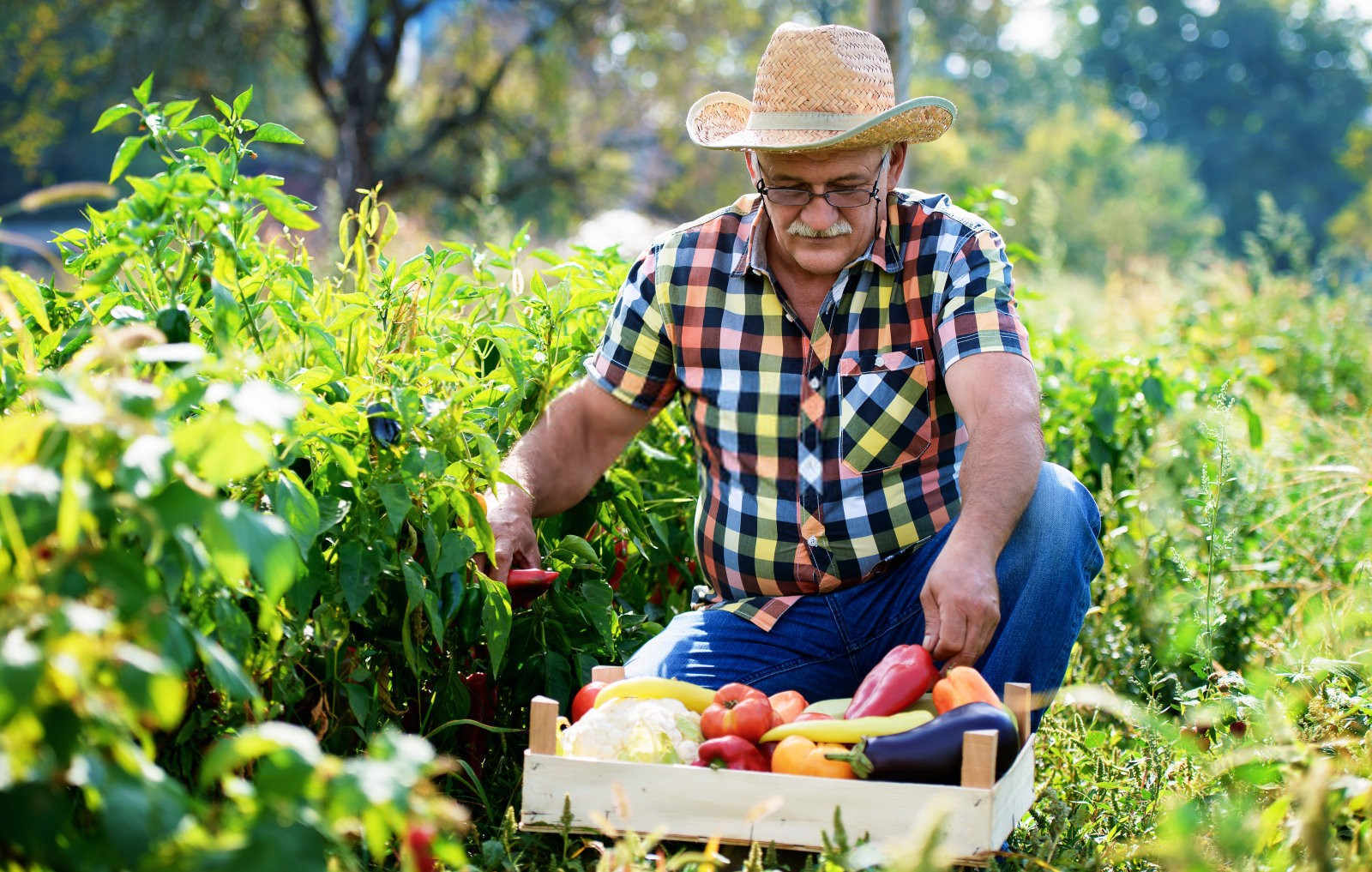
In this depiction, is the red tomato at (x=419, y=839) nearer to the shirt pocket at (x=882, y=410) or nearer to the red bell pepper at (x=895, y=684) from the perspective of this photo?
the red bell pepper at (x=895, y=684)

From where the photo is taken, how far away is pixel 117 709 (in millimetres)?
1172

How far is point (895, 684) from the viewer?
212 centimetres

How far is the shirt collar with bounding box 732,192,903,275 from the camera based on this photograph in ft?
8.68

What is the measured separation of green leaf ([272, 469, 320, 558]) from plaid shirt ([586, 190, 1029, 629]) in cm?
102

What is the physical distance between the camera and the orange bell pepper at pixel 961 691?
2.06 meters

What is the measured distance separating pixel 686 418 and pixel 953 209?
73 centimetres

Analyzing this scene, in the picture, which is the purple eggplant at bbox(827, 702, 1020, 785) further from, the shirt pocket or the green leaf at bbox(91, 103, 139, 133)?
the green leaf at bbox(91, 103, 139, 133)

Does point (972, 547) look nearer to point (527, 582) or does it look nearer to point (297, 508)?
point (527, 582)

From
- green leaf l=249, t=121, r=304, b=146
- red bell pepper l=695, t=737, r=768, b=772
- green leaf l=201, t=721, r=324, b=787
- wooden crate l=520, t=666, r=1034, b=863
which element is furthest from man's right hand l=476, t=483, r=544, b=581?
green leaf l=201, t=721, r=324, b=787

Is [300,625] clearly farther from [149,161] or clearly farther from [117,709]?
[149,161]

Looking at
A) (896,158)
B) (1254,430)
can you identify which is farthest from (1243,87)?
(896,158)

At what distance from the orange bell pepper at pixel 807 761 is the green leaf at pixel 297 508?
749 millimetres

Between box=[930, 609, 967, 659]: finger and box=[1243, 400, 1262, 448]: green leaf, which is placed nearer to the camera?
box=[930, 609, 967, 659]: finger


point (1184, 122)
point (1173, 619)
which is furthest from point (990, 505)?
point (1184, 122)
